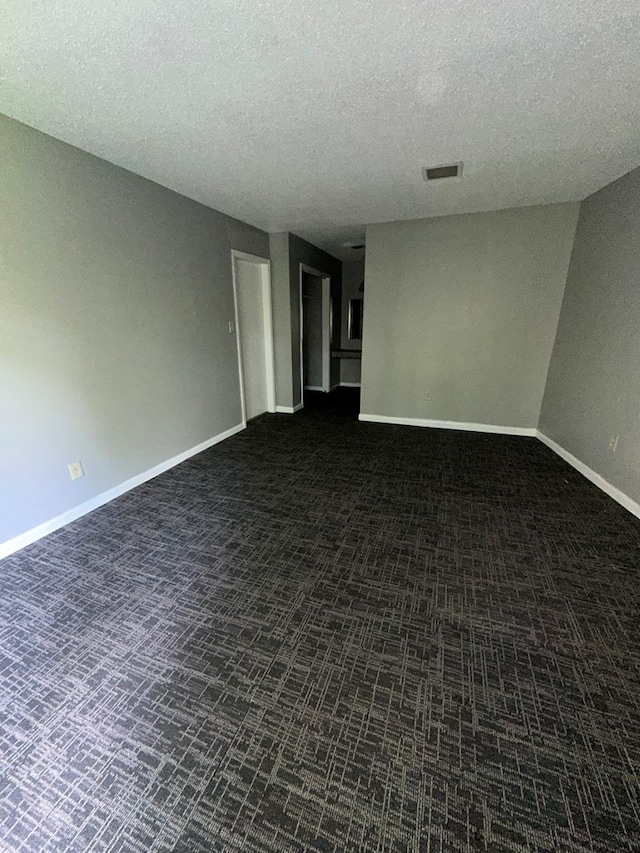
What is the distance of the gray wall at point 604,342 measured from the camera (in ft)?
8.30

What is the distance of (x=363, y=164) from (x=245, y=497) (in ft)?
8.29

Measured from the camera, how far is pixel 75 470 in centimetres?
239

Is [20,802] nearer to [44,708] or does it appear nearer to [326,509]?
[44,708]

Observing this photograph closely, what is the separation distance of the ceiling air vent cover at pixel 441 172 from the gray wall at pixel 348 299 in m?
3.61

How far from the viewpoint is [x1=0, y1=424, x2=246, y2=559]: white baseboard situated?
2080 millimetres

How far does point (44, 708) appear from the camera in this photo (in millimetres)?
1242

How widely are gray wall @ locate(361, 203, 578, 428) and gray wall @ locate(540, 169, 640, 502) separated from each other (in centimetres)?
26

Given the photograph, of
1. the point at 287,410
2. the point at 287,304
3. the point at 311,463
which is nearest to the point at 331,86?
the point at 311,463

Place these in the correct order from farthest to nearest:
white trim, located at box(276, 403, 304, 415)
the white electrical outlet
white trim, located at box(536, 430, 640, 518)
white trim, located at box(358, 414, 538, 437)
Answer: white trim, located at box(276, 403, 304, 415), white trim, located at box(358, 414, 538, 437), white trim, located at box(536, 430, 640, 518), the white electrical outlet

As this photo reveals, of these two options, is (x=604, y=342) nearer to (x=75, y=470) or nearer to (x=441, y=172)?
(x=441, y=172)

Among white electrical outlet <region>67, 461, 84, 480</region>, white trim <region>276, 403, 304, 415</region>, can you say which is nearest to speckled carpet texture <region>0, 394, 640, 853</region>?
white electrical outlet <region>67, 461, 84, 480</region>

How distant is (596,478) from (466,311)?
2106 millimetres

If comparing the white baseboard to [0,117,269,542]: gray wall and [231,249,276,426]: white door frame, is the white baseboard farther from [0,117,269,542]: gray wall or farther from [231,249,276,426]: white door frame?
[231,249,276,426]: white door frame

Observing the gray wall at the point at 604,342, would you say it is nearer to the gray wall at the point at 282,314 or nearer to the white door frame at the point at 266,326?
the gray wall at the point at 282,314
